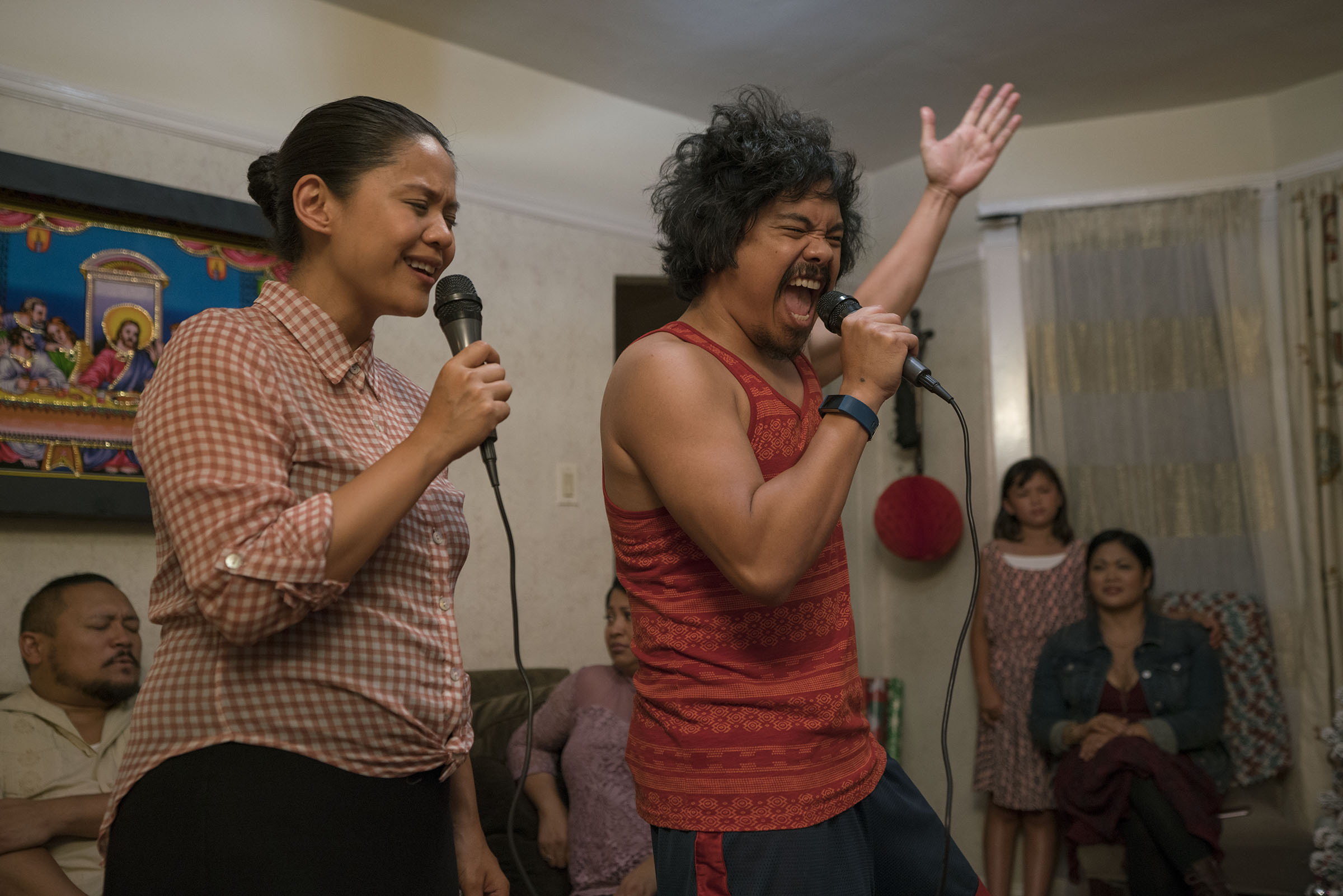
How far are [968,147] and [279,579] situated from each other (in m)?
1.46

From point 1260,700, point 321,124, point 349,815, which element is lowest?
point 1260,700

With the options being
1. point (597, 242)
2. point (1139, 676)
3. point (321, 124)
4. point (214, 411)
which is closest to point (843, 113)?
point (597, 242)

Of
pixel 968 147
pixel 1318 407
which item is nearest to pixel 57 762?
pixel 968 147

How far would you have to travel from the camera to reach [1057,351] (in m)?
4.30

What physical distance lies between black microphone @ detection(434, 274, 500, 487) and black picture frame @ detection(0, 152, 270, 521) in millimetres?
1493

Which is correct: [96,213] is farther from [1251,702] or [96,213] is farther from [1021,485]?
[1251,702]

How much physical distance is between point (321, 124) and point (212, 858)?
0.76 m

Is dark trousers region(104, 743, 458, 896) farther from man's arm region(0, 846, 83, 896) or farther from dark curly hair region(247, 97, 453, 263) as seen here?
man's arm region(0, 846, 83, 896)

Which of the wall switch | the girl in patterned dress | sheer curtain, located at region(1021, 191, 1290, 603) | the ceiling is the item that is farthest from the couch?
sheer curtain, located at region(1021, 191, 1290, 603)

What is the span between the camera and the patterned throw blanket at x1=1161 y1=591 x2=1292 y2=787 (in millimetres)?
3635

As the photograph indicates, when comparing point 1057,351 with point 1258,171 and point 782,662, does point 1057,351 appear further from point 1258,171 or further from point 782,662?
point 782,662

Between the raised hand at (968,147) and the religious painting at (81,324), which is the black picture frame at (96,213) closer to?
the religious painting at (81,324)

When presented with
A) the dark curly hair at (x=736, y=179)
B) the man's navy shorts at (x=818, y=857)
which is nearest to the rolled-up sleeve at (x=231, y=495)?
the man's navy shorts at (x=818, y=857)

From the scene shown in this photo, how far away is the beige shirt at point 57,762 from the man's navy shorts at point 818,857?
5.73 feet
